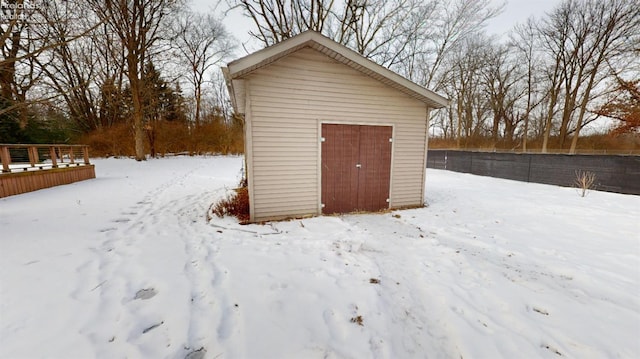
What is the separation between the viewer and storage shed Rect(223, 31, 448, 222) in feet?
14.6

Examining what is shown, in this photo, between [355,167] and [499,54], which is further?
[499,54]

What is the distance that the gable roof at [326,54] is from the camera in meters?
3.94

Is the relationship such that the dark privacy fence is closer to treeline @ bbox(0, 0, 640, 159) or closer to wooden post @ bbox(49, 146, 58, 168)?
treeline @ bbox(0, 0, 640, 159)

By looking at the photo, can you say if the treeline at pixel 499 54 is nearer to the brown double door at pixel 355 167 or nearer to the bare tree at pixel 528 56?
the bare tree at pixel 528 56

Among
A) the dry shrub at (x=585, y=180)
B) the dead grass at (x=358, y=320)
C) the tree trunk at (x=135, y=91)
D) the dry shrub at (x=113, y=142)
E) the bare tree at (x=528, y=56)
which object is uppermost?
the bare tree at (x=528, y=56)

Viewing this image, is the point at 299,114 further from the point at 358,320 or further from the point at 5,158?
→ the point at 5,158

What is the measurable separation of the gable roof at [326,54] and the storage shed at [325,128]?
0.06 ft

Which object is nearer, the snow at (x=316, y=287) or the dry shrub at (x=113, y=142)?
the snow at (x=316, y=287)

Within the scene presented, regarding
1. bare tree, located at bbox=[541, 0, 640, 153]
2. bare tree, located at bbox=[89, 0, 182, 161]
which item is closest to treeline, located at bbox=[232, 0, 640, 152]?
bare tree, located at bbox=[541, 0, 640, 153]

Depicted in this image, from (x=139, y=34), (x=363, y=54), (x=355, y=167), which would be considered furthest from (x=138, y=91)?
(x=355, y=167)

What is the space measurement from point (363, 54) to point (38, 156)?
1489 centimetres

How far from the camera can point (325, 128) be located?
492 cm

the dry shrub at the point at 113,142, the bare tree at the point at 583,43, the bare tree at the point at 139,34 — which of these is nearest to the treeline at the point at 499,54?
the bare tree at the point at 583,43

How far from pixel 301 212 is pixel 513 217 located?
4.56 meters
